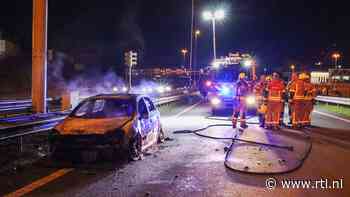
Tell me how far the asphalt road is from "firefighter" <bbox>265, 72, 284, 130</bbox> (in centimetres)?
426

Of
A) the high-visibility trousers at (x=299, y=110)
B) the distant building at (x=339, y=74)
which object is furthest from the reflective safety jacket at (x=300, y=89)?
the distant building at (x=339, y=74)

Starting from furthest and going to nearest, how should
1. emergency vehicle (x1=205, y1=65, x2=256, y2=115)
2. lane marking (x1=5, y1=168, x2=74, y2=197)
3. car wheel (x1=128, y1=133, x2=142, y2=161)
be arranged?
1. emergency vehicle (x1=205, y1=65, x2=256, y2=115)
2. car wheel (x1=128, y1=133, x2=142, y2=161)
3. lane marking (x1=5, y1=168, x2=74, y2=197)

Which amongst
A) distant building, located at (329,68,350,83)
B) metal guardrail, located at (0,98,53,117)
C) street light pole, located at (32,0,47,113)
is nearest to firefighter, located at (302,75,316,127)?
street light pole, located at (32,0,47,113)

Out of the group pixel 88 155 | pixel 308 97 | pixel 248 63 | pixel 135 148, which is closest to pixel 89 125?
pixel 88 155

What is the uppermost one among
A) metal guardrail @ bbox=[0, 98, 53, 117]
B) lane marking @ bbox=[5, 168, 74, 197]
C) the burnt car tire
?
metal guardrail @ bbox=[0, 98, 53, 117]

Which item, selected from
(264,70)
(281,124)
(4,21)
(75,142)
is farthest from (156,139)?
(4,21)

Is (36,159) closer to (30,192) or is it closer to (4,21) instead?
(30,192)

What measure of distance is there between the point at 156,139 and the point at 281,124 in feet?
20.5

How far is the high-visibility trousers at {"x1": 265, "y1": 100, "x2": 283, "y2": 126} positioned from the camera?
14641mm

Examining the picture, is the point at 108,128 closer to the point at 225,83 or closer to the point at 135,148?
the point at 135,148

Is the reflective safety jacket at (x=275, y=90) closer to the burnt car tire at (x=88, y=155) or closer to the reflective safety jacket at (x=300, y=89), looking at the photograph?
the reflective safety jacket at (x=300, y=89)

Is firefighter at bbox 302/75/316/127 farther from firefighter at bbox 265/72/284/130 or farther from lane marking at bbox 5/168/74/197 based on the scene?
lane marking at bbox 5/168/74/197

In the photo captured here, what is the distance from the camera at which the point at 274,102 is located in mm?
14711

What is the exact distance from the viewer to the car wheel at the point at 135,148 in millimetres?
8672
